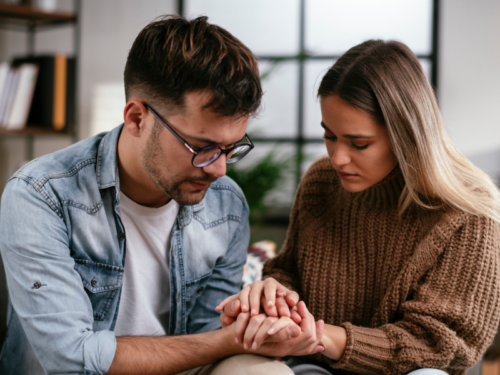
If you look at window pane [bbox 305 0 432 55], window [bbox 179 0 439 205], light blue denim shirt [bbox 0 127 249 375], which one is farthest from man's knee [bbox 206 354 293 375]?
window pane [bbox 305 0 432 55]

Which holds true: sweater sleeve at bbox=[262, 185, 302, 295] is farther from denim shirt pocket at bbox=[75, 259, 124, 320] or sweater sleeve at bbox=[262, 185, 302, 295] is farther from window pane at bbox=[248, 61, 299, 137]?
window pane at bbox=[248, 61, 299, 137]

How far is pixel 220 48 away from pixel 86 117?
2.39 metres

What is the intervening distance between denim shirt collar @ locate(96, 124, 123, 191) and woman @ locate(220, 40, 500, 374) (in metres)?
0.39

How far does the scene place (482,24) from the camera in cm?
261

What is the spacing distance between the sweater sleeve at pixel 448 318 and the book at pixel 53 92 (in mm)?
1851

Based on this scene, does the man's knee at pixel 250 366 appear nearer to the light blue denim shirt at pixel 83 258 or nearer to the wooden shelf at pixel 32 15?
the light blue denim shirt at pixel 83 258

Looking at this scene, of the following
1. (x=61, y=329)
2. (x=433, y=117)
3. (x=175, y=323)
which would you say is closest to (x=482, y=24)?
(x=433, y=117)

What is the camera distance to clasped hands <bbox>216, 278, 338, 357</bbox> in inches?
38.9

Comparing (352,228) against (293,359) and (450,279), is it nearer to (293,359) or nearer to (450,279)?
(450,279)

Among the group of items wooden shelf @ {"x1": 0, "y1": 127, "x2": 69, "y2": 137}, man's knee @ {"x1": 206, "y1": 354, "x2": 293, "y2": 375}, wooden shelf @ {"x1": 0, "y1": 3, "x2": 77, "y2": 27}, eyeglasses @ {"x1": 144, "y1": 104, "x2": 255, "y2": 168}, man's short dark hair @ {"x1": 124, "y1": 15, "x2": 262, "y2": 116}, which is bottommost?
man's knee @ {"x1": 206, "y1": 354, "x2": 293, "y2": 375}

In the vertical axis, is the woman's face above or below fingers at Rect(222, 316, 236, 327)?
above

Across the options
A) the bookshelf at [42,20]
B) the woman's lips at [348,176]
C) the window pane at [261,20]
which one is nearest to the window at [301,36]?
the window pane at [261,20]

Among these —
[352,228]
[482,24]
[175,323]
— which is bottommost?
[175,323]

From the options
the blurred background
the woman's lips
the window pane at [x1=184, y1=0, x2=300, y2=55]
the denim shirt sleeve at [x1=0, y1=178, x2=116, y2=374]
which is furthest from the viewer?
the window pane at [x1=184, y1=0, x2=300, y2=55]
